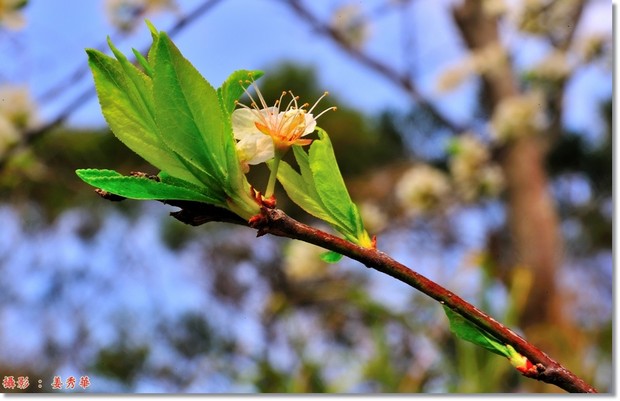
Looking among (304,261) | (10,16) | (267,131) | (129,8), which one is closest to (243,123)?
(267,131)

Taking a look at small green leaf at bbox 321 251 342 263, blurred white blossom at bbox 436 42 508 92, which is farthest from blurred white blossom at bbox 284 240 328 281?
small green leaf at bbox 321 251 342 263

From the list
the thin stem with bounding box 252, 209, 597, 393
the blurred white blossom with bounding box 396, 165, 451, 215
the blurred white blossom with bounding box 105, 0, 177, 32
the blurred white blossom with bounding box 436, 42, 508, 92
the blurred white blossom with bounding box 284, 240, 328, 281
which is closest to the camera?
the thin stem with bounding box 252, 209, 597, 393

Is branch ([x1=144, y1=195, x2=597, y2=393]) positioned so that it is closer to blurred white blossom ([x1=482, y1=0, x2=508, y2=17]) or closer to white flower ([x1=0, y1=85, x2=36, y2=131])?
white flower ([x1=0, y1=85, x2=36, y2=131])

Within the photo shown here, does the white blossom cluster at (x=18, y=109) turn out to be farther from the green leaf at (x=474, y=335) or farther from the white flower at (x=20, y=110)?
the green leaf at (x=474, y=335)

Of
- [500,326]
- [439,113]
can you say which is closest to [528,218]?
[439,113]

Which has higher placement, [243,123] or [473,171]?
[473,171]

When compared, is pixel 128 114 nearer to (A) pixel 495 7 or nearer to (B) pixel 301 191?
(B) pixel 301 191
